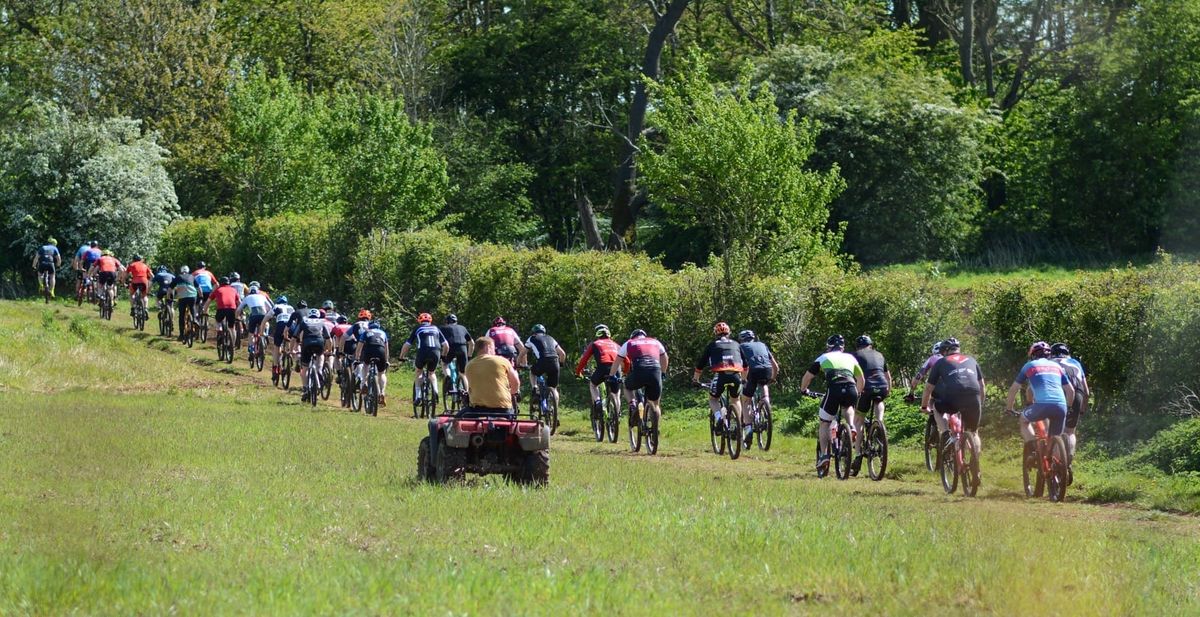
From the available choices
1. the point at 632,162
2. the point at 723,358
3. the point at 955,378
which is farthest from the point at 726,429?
the point at 632,162

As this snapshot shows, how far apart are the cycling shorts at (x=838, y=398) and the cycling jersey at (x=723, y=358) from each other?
2.99m

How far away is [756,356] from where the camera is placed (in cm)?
2359

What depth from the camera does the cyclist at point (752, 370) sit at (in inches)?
926

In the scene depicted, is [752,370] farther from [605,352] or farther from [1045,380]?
[1045,380]

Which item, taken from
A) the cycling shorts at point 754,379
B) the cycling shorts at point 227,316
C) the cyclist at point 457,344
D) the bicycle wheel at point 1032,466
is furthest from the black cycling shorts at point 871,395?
the cycling shorts at point 227,316

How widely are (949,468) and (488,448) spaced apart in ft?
21.0

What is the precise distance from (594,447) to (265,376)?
14.4 m

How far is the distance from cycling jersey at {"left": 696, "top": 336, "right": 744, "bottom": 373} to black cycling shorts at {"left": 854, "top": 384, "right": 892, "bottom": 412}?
318 cm

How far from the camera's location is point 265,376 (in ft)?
123

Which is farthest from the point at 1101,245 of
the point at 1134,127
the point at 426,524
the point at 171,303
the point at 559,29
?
the point at 426,524

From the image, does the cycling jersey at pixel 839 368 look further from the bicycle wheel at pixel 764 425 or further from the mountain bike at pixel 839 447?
the bicycle wheel at pixel 764 425

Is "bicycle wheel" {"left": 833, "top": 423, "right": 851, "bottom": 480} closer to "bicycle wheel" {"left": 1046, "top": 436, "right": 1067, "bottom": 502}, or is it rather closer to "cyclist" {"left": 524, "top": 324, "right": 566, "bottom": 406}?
"bicycle wheel" {"left": 1046, "top": 436, "right": 1067, "bottom": 502}

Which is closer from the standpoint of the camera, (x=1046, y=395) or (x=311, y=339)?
(x=1046, y=395)

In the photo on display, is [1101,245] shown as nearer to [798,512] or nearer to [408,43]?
[408,43]
